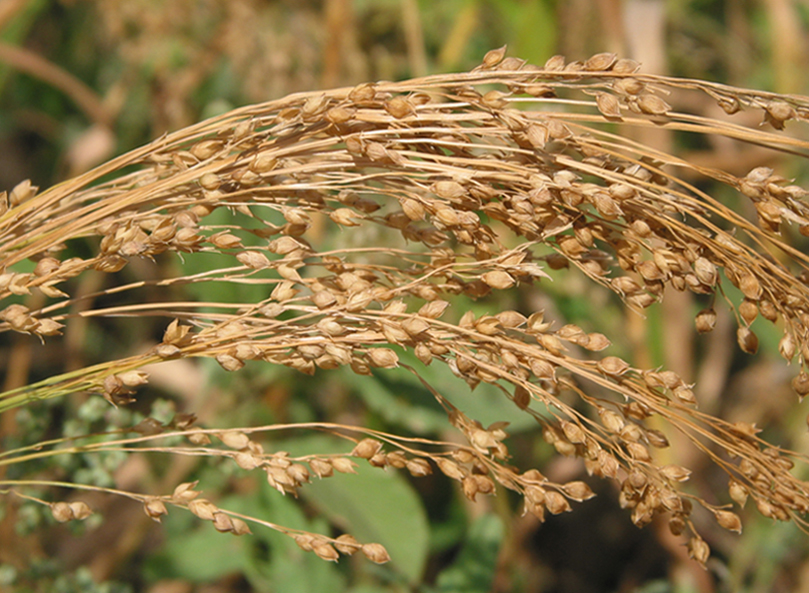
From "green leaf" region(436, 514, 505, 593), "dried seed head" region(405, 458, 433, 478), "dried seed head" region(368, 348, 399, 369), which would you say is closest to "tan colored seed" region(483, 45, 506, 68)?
"dried seed head" region(368, 348, 399, 369)

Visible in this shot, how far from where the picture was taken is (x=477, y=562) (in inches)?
47.4

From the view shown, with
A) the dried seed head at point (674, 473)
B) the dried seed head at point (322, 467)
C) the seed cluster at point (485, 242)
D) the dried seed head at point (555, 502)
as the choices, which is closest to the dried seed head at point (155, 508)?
the seed cluster at point (485, 242)

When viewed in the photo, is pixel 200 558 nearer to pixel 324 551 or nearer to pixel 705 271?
pixel 324 551

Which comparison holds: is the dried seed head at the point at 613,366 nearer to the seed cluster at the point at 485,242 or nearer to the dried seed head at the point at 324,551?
the seed cluster at the point at 485,242

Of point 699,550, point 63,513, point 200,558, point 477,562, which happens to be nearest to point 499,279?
point 699,550

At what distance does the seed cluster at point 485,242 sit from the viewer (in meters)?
0.65

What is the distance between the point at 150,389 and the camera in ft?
7.02

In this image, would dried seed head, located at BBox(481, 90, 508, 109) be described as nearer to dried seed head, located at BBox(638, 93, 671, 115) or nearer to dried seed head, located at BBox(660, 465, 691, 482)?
dried seed head, located at BBox(638, 93, 671, 115)

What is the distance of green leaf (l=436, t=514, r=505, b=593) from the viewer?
118cm

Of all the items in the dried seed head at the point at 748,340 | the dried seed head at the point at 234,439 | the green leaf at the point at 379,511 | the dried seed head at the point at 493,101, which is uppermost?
the dried seed head at the point at 493,101

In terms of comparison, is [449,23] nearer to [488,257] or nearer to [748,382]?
[748,382]

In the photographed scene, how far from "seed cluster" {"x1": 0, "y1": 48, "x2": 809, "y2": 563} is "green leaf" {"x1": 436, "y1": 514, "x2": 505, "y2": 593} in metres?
0.54

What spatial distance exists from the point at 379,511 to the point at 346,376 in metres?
0.31

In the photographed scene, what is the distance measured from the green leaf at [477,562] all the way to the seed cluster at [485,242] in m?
0.54
